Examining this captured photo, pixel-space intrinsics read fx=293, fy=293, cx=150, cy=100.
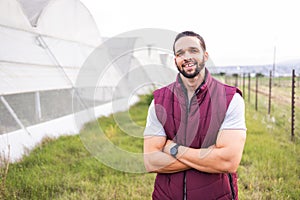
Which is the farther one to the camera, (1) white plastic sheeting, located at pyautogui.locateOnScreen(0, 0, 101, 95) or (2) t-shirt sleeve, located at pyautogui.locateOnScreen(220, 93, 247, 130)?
(1) white plastic sheeting, located at pyautogui.locateOnScreen(0, 0, 101, 95)

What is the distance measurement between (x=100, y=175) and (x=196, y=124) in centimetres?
209

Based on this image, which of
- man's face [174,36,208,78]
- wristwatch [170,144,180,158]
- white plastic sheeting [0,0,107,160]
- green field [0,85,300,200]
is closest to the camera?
man's face [174,36,208,78]

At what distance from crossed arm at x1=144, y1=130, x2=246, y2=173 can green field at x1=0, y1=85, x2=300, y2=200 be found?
1339 mm

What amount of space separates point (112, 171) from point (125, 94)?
16.7ft

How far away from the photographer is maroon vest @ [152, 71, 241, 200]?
127cm

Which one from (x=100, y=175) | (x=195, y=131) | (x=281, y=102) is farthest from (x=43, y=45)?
(x=281, y=102)

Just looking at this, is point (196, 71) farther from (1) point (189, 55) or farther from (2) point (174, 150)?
(2) point (174, 150)

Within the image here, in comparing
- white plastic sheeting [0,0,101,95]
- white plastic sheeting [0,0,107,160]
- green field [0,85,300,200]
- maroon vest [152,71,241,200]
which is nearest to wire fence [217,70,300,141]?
maroon vest [152,71,241,200]

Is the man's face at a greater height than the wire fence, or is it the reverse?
the man's face

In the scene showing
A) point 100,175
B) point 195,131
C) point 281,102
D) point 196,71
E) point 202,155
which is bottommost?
point 281,102

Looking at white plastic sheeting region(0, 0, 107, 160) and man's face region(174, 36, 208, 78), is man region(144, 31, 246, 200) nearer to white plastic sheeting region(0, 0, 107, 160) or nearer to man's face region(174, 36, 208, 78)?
man's face region(174, 36, 208, 78)

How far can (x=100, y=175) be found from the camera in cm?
311

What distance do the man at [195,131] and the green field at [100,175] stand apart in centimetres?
134

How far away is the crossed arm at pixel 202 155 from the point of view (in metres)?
1.26
